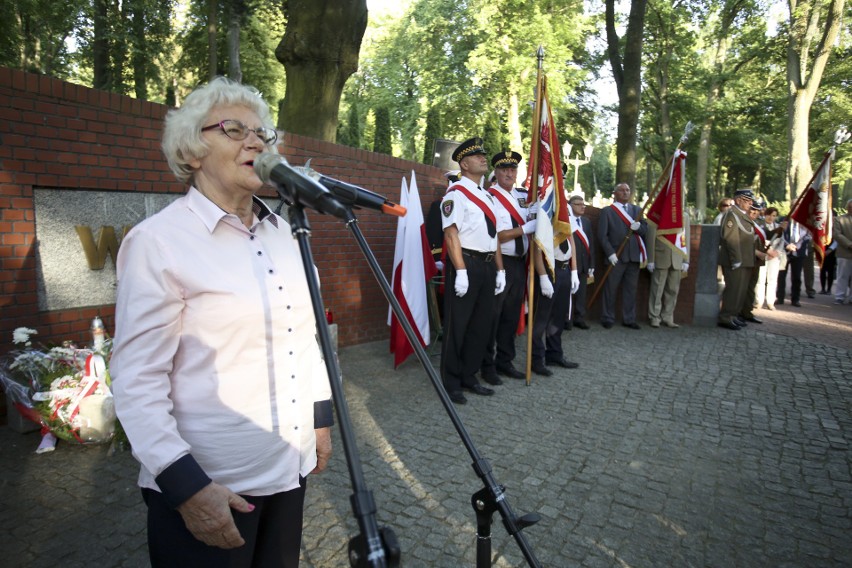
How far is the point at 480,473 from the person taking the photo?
178 centimetres

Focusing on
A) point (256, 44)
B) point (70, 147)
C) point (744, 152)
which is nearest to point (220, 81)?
point (70, 147)

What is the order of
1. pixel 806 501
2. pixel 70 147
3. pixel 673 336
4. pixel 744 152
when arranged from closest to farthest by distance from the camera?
pixel 806 501
pixel 70 147
pixel 673 336
pixel 744 152

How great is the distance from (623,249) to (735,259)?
1.94 metres

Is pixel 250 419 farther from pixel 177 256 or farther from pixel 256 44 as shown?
pixel 256 44

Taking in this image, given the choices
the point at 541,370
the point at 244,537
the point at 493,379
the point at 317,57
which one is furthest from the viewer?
the point at 317,57

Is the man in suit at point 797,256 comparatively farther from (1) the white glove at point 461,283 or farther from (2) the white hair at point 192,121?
(2) the white hair at point 192,121

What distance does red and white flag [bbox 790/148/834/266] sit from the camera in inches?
379

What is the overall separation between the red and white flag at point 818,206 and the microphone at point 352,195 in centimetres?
1043

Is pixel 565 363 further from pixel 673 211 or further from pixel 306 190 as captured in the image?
pixel 306 190

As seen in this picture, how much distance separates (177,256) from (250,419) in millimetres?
492

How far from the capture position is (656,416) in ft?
16.7

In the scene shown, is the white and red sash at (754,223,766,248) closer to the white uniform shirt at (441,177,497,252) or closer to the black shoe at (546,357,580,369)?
the black shoe at (546,357,580,369)

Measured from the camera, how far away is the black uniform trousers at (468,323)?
18.0 ft

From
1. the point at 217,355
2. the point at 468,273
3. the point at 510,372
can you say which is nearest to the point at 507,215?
the point at 468,273
